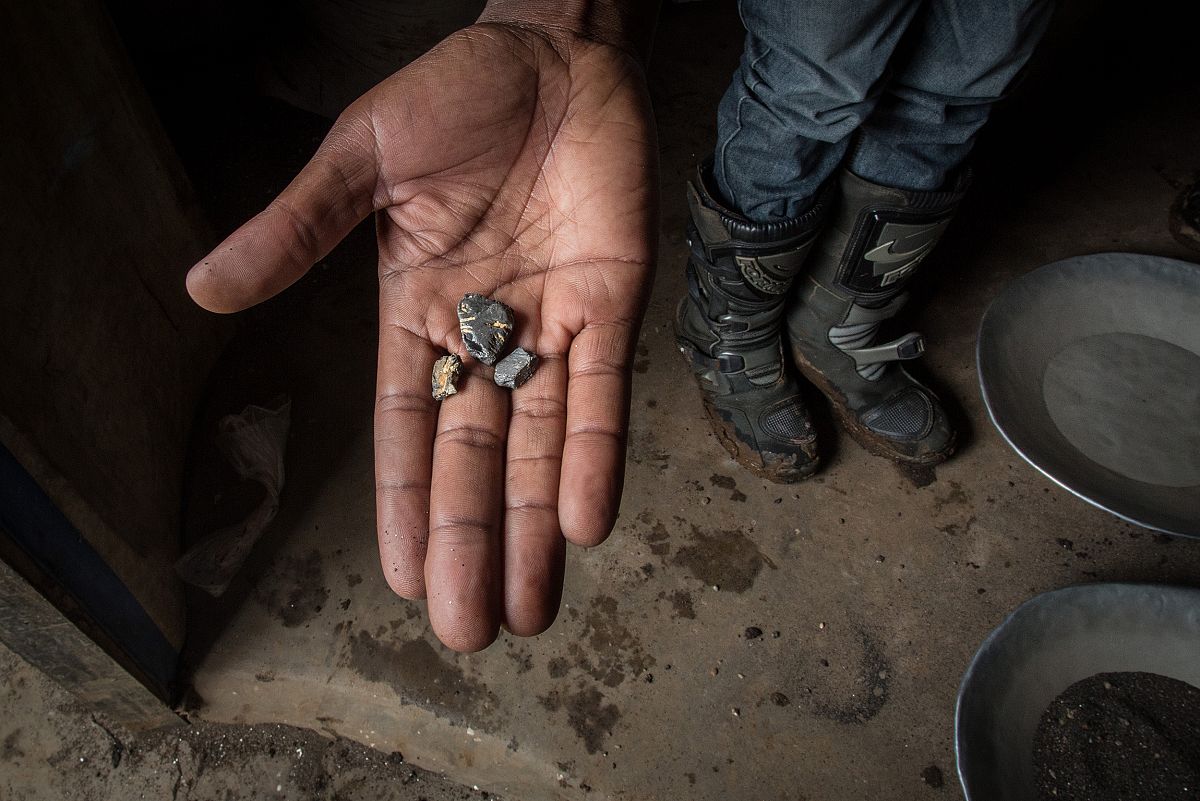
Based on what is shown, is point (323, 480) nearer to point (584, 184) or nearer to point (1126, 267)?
point (584, 184)

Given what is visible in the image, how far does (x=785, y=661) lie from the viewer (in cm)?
166

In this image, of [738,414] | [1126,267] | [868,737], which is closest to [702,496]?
[738,414]

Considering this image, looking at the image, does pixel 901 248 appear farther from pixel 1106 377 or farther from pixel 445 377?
pixel 445 377

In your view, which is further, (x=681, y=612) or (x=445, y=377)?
(x=681, y=612)

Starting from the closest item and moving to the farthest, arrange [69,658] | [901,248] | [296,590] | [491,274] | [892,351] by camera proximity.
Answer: [491,274]
[69,658]
[901,248]
[296,590]
[892,351]

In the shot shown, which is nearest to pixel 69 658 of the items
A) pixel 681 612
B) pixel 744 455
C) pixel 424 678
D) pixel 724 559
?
pixel 424 678

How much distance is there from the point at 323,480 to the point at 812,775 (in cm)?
127

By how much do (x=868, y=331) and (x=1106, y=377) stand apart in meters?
0.66

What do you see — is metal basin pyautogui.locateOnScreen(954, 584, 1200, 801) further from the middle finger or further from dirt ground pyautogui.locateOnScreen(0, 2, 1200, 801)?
the middle finger

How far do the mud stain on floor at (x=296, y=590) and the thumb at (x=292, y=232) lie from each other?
860 mm

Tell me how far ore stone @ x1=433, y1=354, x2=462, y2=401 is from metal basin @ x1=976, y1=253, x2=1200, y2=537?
1.28 metres

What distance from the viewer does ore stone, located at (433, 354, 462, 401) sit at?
1.27 meters

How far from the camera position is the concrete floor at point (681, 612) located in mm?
1579

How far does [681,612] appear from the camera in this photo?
1716 mm
